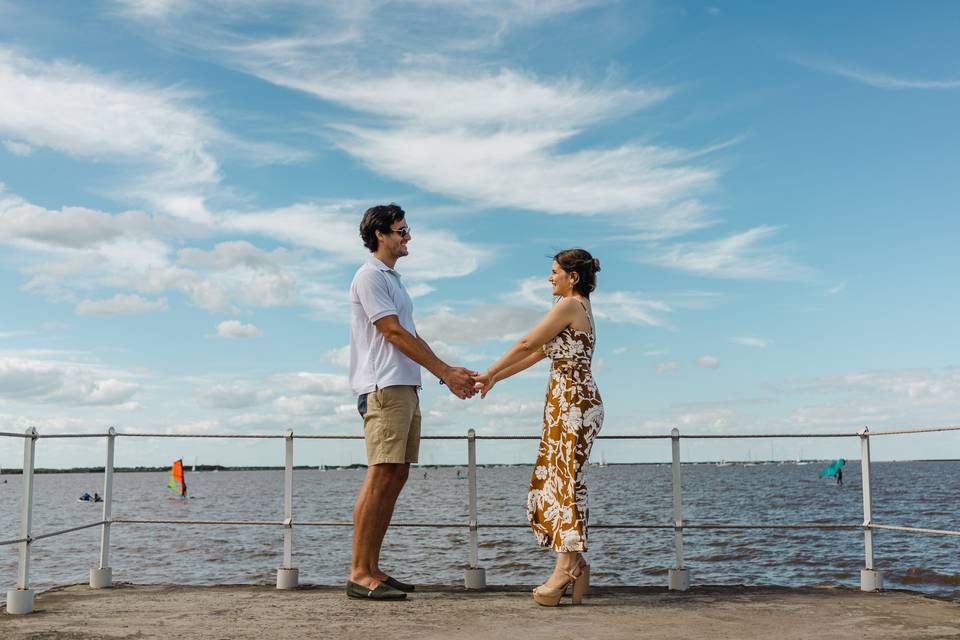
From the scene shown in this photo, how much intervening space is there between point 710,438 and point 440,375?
218 cm

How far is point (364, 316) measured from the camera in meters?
4.62

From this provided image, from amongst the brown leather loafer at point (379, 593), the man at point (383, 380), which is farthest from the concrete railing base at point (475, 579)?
the brown leather loafer at point (379, 593)

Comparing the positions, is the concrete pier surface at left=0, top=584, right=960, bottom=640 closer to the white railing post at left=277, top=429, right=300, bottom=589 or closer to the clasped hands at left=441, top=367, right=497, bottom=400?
the white railing post at left=277, top=429, right=300, bottom=589

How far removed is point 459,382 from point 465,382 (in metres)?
0.03

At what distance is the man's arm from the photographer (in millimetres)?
4453

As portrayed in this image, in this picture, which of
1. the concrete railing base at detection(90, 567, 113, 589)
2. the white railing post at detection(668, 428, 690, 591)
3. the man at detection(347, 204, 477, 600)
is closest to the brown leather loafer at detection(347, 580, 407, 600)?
the man at detection(347, 204, 477, 600)

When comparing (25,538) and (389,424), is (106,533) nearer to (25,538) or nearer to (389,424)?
(25,538)

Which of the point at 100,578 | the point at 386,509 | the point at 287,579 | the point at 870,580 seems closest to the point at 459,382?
the point at 386,509

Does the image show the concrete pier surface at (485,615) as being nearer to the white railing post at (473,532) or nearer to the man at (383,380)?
the white railing post at (473,532)

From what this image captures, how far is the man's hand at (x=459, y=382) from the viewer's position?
4.63 metres

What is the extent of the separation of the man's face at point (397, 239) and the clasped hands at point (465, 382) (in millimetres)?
713

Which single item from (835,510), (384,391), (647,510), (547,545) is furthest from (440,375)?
(835,510)

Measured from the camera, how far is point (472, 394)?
4688mm

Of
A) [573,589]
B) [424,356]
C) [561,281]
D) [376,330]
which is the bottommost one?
[573,589]
